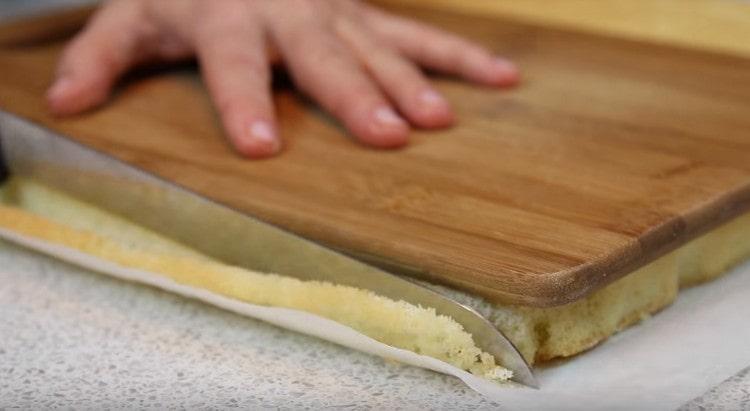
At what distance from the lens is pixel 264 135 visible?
879 millimetres

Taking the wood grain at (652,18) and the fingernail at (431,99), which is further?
the wood grain at (652,18)

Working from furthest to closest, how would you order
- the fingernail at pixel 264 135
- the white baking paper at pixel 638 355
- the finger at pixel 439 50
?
the finger at pixel 439 50 < the fingernail at pixel 264 135 < the white baking paper at pixel 638 355

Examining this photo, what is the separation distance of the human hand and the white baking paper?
0.71 ft

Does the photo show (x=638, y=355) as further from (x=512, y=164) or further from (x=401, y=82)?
(x=401, y=82)

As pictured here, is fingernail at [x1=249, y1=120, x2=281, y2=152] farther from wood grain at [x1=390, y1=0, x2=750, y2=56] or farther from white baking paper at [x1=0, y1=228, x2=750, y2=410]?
wood grain at [x1=390, y1=0, x2=750, y2=56]

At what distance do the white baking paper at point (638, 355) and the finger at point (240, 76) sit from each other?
0.52 feet

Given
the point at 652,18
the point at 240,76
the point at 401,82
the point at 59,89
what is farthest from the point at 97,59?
the point at 652,18

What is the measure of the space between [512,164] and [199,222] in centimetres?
24

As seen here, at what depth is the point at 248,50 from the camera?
0.97 metres

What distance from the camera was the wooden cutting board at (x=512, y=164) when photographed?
686 millimetres

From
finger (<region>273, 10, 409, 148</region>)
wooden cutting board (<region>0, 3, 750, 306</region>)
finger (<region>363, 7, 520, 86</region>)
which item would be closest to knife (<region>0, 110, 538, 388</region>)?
wooden cutting board (<region>0, 3, 750, 306</region>)

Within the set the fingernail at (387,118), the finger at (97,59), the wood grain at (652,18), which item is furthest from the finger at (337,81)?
the wood grain at (652,18)

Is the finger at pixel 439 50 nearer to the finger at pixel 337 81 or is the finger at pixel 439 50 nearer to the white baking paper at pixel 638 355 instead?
the finger at pixel 337 81

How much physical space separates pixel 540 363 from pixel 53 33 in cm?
81
